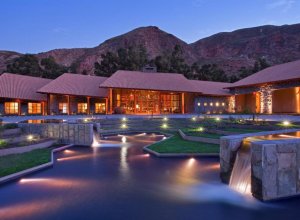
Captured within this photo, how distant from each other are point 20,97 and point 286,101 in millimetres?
32329

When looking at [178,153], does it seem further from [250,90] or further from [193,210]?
[250,90]

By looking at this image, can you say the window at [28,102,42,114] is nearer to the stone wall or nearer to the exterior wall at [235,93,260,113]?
the exterior wall at [235,93,260,113]

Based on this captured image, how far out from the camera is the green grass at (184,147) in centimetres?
1475

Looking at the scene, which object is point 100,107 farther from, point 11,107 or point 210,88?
point 210,88

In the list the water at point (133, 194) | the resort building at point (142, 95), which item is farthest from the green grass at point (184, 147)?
the resort building at point (142, 95)

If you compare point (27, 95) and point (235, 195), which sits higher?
point (27, 95)

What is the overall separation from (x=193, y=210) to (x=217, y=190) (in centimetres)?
183

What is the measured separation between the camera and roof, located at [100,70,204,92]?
35.4 metres

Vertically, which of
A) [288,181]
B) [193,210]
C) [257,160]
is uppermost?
[257,160]

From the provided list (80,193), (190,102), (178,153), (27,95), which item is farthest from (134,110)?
(80,193)

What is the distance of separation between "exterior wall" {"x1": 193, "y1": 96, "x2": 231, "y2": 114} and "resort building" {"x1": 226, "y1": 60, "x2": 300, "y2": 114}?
12.2 ft

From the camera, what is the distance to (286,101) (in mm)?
33594

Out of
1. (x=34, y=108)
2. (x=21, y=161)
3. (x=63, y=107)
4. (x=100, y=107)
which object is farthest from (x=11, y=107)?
(x=21, y=161)

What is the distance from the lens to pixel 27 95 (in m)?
35.1
